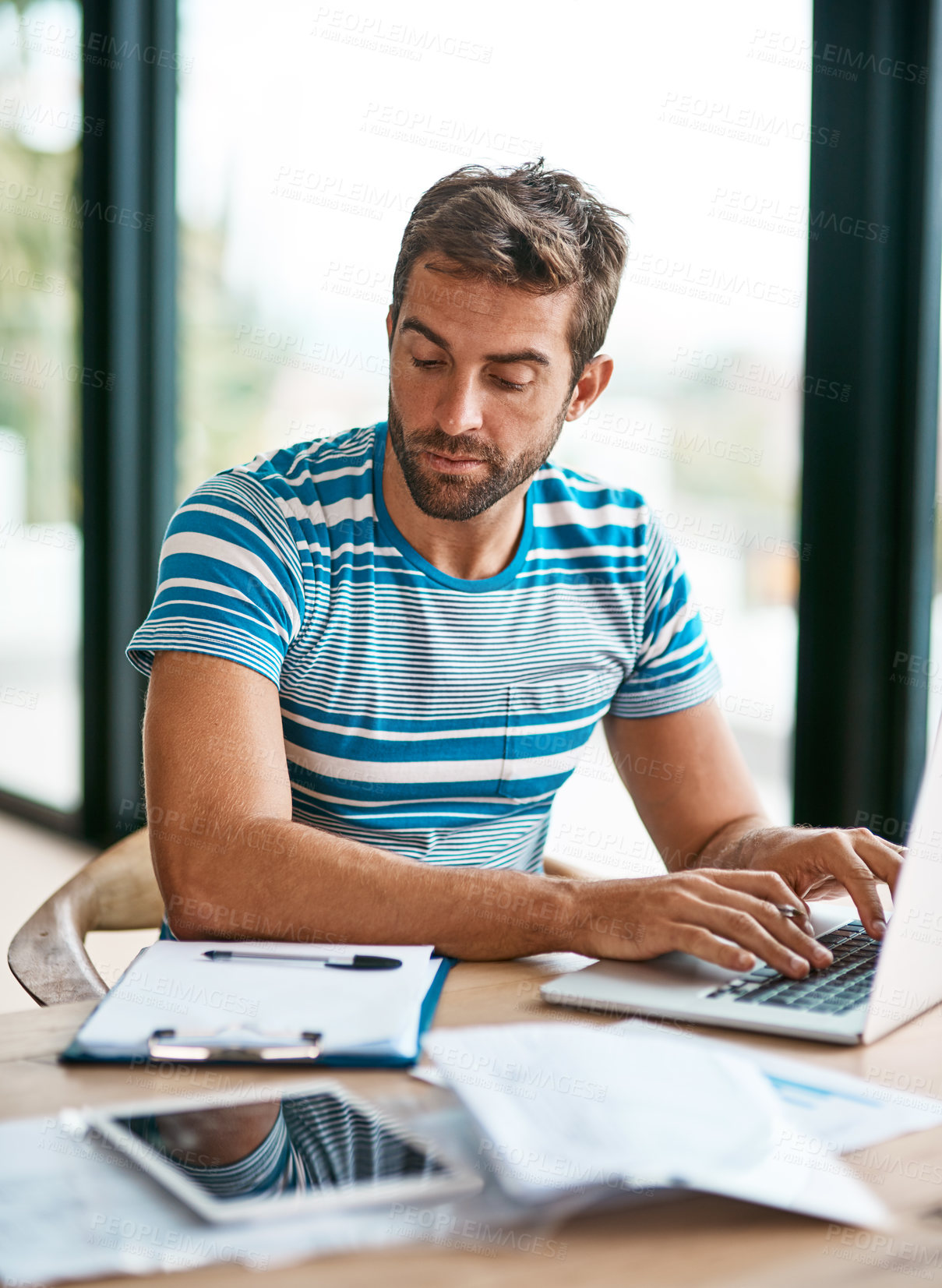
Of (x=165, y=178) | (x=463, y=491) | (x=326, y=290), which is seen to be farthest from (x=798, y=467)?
(x=165, y=178)

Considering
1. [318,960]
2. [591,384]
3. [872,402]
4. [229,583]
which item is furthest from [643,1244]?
[872,402]

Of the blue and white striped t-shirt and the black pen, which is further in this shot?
the blue and white striped t-shirt

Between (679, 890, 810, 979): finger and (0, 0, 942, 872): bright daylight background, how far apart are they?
966 mm

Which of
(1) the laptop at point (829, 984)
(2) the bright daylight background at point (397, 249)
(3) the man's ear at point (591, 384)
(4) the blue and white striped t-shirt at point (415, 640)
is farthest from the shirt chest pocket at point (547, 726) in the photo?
(2) the bright daylight background at point (397, 249)

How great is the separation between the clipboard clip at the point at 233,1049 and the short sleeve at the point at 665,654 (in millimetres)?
858

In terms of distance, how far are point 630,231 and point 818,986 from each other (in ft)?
3.32

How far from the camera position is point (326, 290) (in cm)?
313

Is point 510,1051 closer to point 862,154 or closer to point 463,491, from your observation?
point 463,491

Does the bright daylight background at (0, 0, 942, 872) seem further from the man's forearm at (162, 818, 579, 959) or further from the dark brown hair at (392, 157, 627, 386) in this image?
the man's forearm at (162, 818, 579, 959)

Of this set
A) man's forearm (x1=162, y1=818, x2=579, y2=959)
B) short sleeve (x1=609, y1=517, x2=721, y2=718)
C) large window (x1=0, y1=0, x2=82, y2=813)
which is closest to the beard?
short sleeve (x1=609, y1=517, x2=721, y2=718)

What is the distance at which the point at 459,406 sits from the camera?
1.32 m

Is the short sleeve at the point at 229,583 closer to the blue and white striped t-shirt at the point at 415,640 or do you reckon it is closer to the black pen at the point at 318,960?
the blue and white striped t-shirt at the point at 415,640

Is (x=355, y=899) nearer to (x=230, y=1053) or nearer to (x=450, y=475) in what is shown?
(x=230, y=1053)

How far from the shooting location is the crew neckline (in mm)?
1395
